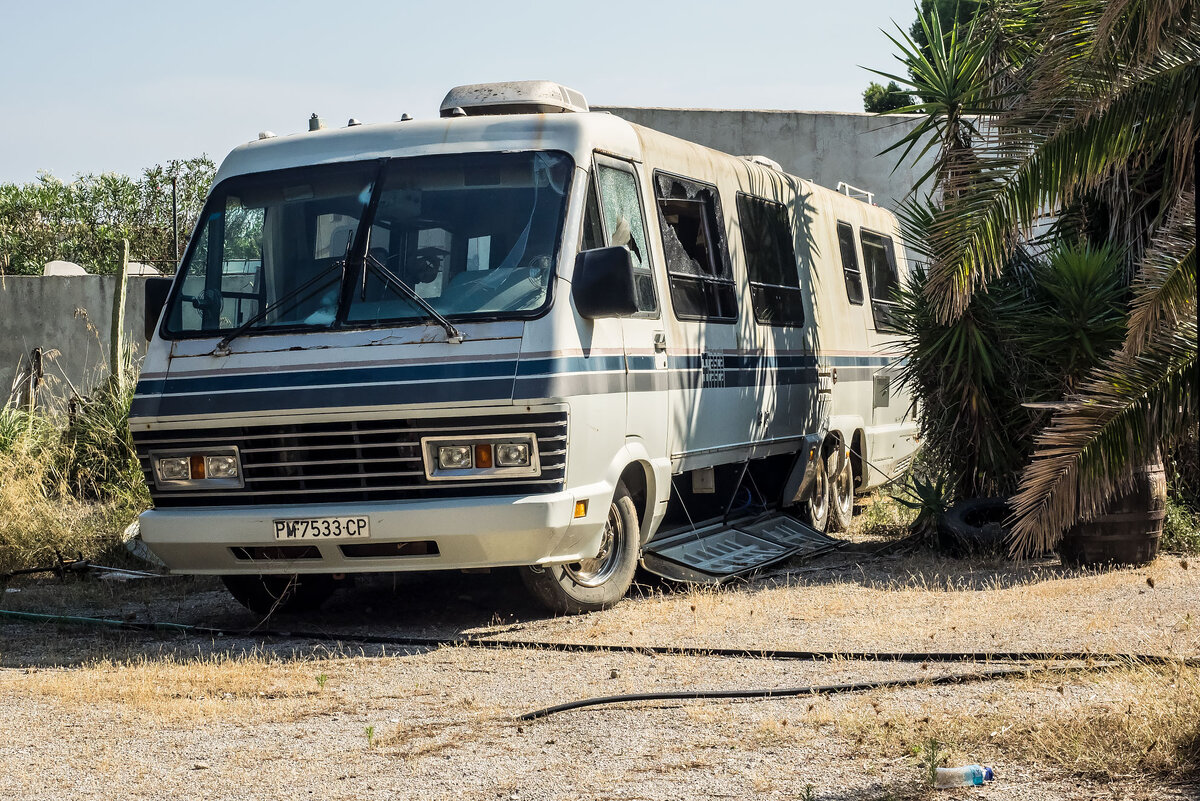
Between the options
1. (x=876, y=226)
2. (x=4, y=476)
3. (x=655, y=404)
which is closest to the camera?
(x=655, y=404)

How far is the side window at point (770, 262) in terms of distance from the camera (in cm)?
1080

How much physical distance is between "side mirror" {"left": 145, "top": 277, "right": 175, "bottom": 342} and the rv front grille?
4.19 feet

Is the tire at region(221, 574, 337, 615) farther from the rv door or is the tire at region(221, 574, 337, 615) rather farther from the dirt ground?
the rv door

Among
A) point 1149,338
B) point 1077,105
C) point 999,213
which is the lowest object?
point 1149,338

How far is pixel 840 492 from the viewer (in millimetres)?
13102

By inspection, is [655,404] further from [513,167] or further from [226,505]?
[226,505]

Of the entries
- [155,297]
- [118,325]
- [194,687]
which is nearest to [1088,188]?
[194,687]

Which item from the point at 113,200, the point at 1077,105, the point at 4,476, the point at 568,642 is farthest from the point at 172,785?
the point at 113,200

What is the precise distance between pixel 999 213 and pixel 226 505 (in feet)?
14.4

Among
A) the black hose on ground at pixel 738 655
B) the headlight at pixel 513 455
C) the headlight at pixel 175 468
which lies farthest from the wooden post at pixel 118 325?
the headlight at pixel 513 455

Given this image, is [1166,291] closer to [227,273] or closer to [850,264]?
[227,273]

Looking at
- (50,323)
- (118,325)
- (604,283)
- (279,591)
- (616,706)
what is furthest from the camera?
(50,323)

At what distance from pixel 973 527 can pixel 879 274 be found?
4705mm

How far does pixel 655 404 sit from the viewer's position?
8.80 metres
